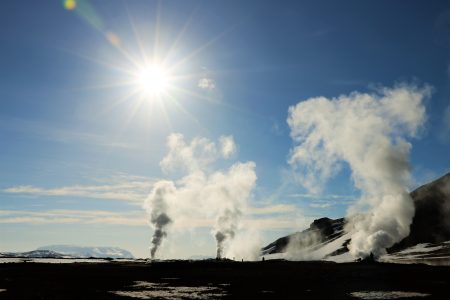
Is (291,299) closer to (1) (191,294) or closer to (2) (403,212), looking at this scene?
(1) (191,294)

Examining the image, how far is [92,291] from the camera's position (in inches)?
2270

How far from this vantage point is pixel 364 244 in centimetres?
16800

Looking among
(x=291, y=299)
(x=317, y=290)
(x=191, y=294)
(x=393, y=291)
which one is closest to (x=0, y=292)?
(x=191, y=294)

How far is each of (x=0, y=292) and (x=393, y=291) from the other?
5007 cm

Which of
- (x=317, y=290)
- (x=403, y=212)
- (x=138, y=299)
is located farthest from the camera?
(x=403, y=212)

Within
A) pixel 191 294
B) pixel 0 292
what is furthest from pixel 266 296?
pixel 0 292

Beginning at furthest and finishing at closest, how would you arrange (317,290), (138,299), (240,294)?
(317,290) < (240,294) < (138,299)

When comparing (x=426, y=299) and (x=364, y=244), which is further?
(x=364, y=244)

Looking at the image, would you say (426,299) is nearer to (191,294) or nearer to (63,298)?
(191,294)

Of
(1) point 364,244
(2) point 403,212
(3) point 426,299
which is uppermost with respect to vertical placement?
(2) point 403,212

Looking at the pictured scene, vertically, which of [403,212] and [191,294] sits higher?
[403,212]

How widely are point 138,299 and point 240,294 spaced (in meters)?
12.6

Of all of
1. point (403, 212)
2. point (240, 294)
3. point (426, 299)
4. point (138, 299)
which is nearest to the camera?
point (426, 299)

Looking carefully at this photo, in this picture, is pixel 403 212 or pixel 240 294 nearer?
pixel 240 294
